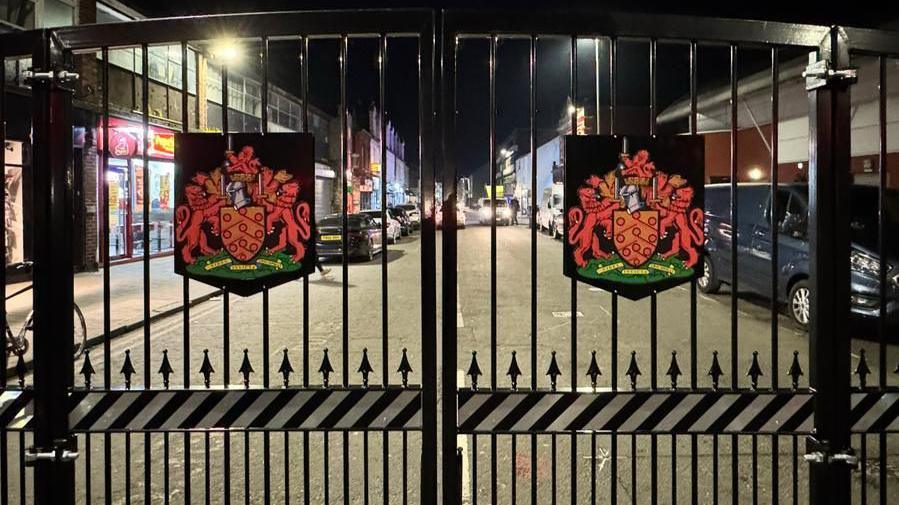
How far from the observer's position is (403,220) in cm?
3259

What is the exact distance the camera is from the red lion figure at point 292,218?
2803 mm

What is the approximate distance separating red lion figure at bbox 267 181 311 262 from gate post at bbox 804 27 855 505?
2.24 m

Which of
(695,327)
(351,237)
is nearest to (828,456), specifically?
(695,327)

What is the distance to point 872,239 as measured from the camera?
802cm

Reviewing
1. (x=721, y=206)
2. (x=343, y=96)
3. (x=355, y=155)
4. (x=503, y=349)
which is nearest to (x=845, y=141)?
(x=343, y=96)

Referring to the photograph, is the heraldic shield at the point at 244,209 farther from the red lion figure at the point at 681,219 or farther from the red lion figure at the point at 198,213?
the red lion figure at the point at 681,219

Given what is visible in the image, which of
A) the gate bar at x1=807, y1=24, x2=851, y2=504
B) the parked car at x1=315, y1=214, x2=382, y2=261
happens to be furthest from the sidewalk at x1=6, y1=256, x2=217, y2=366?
the gate bar at x1=807, y1=24, x2=851, y2=504

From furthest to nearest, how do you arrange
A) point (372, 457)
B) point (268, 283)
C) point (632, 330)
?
point (632, 330) → point (372, 457) → point (268, 283)

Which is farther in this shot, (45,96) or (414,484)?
(414,484)

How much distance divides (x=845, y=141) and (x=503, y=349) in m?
5.71

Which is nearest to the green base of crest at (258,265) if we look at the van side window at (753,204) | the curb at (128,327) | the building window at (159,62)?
the curb at (128,327)

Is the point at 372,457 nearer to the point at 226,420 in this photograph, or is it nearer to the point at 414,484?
the point at 414,484

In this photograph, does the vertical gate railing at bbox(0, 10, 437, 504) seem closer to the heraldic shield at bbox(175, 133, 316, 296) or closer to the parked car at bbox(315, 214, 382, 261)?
the heraldic shield at bbox(175, 133, 316, 296)

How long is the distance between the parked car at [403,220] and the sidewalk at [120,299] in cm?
1505
